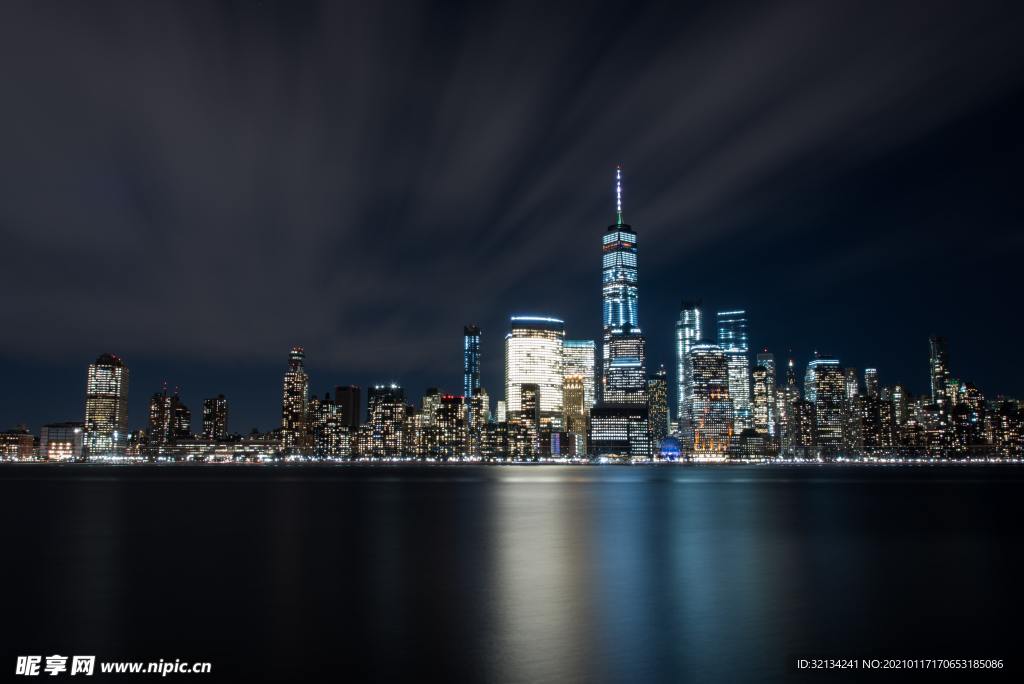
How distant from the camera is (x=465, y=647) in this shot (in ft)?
69.2

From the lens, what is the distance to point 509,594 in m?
29.0

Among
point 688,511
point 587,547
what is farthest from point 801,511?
point 587,547

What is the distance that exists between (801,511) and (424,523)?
120 ft

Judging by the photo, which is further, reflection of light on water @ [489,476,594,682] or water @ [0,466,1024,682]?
water @ [0,466,1024,682]

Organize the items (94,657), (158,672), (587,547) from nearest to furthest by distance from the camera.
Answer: (158,672)
(94,657)
(587,547)

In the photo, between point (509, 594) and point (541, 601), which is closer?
point (541, 601)

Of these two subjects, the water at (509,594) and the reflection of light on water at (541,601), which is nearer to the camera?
the reflection of light on water at (541,601)

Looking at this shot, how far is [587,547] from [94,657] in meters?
28.5

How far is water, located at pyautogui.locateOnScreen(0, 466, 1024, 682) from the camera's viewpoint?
2048cm

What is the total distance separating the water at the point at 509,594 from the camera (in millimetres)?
20484

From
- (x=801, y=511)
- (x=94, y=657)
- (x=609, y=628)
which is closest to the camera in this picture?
(x=94, y=657)

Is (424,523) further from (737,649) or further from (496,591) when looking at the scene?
(737,649)

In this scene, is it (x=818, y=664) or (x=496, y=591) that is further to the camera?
(x=496, y=591)

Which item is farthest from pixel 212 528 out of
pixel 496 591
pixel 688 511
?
pixel 688 511
